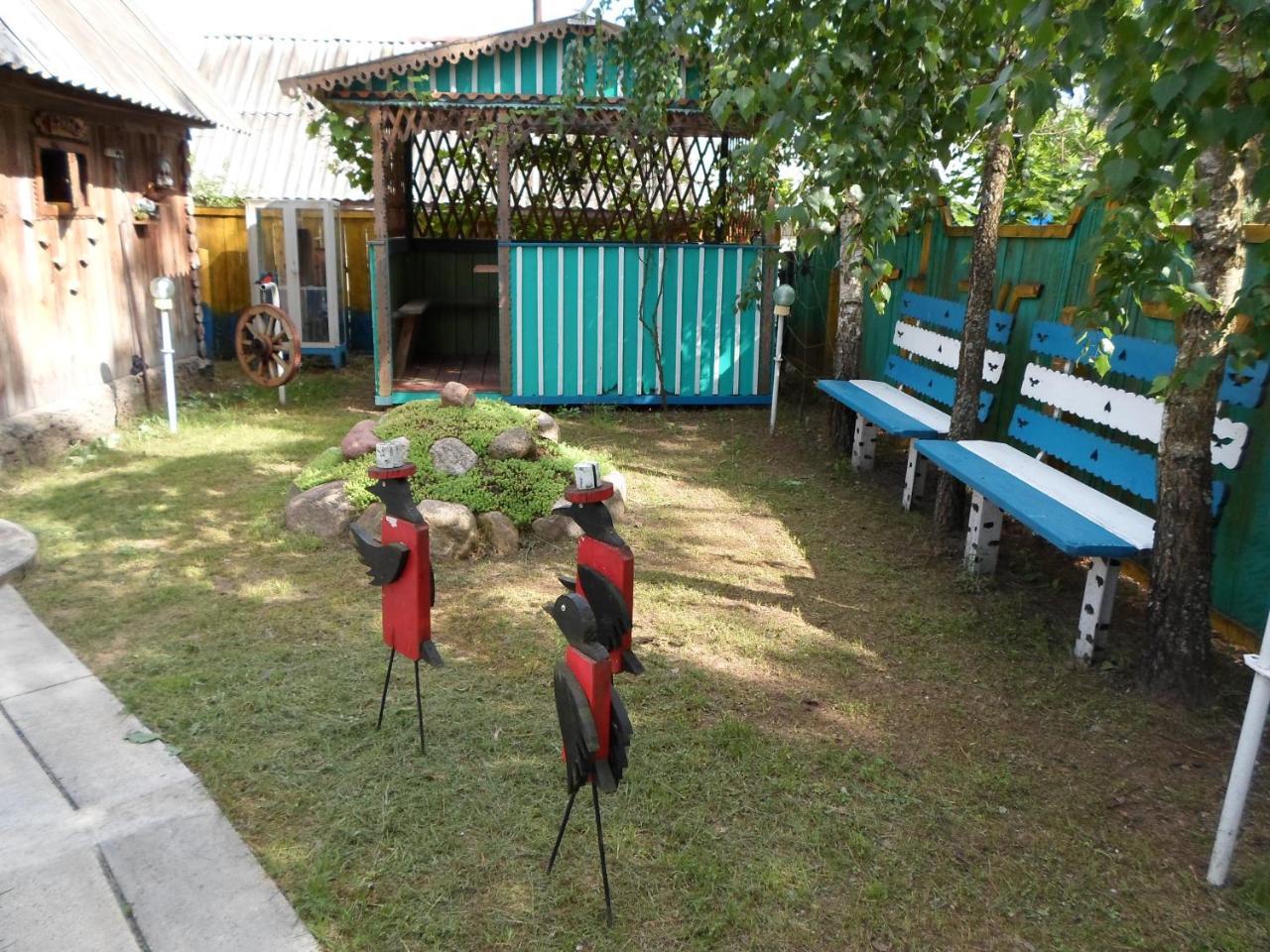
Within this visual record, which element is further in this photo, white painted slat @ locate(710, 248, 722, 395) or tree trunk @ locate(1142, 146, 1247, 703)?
white painted slat @ locate(710, 248, 722, 395)

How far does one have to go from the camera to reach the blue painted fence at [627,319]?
8.32 meters

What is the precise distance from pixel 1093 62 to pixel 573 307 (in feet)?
21.3

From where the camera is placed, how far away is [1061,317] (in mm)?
5199

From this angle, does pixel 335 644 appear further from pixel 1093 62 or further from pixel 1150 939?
pixel 1093 62

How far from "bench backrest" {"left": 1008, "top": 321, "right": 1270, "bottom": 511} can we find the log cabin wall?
6.27 metres

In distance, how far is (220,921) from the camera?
2340mm

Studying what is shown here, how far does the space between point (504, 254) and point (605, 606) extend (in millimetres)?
6240

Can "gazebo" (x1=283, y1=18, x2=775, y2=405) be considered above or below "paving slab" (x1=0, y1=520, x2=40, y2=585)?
above

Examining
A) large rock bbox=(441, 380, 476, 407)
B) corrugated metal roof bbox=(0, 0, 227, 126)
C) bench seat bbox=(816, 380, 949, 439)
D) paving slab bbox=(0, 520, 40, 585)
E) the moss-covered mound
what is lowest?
paving slab bbox=(0, 520, 40, 585)

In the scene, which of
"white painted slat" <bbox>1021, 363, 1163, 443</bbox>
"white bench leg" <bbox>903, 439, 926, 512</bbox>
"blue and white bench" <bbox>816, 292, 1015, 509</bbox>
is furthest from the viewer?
"white bench leg" <bbox>903, 439, 926, 512</bbox>

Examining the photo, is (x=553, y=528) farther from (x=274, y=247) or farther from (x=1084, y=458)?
(x=274, y=247)

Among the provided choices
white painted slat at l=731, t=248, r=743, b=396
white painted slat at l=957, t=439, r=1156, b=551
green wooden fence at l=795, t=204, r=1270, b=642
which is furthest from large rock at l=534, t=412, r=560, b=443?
white painted slat at l=731, t=248, r=743, b=396

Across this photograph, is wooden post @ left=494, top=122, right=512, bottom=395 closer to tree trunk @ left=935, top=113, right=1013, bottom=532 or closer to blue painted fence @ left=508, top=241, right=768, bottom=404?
blue painted fence @ left=508, top=241, right=768, bottom=404

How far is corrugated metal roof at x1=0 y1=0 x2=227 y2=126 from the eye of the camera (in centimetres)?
588
